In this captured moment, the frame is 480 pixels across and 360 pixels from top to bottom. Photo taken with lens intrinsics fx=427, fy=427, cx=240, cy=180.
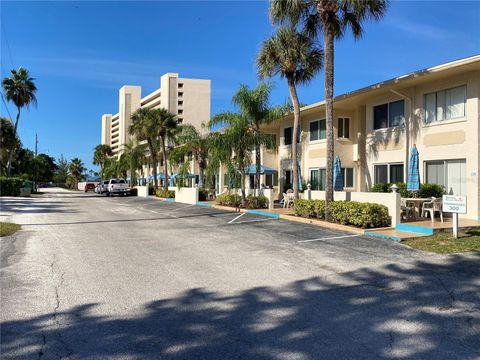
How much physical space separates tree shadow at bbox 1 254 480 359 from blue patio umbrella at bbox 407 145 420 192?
9430mm

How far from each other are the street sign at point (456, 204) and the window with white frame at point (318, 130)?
12700 millimetres

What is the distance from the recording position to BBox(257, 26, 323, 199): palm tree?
61.0ft

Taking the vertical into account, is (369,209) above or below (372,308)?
above

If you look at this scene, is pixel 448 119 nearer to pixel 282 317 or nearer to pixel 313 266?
pixel 313 266

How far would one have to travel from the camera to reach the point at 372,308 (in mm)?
5848

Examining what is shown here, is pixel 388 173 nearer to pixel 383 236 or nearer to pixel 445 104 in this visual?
pixel 445 104

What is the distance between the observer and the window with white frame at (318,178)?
23.9m

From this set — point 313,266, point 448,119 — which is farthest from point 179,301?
point 448,119

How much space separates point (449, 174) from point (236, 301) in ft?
41.7

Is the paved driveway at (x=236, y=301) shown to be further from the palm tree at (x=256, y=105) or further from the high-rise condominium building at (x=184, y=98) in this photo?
the high-rise condominium building at (x=184, y=98)

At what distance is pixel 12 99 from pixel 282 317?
4649cm

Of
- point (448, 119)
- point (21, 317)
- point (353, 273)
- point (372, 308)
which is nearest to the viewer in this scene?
point (21, 317)

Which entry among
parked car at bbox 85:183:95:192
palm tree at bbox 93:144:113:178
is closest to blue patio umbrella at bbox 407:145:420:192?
parked car at bbox 85:183:95:192

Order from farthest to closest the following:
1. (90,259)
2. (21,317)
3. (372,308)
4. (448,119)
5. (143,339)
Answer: (448,119) < (90,259) < (372,308) < (21,317) < (143,339)
